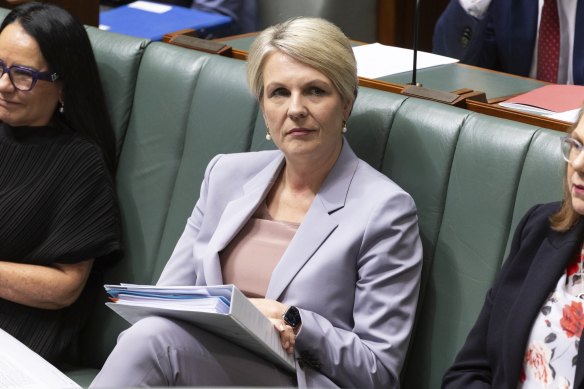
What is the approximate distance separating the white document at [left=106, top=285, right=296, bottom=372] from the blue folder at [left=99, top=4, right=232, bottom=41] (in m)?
1.67

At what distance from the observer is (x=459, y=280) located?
196 centimetres

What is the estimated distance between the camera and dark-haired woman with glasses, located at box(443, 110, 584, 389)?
1.64 metres

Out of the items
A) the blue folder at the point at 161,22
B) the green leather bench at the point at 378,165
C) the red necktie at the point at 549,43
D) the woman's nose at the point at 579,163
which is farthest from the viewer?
the blue folder at the point at 161,22

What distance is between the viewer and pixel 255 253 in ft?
6.66

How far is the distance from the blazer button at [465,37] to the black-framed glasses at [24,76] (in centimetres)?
111

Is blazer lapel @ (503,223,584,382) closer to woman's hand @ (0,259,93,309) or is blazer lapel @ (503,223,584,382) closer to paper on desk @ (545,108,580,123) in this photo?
paper on desk @ (545,108,580,123)

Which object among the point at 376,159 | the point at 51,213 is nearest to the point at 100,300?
the point at 51,213

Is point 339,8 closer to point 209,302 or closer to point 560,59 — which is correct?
point 560,59

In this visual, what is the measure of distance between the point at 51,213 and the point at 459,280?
88cm

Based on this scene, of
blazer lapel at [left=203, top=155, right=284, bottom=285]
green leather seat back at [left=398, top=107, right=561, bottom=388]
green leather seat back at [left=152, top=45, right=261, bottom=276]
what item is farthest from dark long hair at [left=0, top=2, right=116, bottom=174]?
green leather seat back at [left=398, top=107, right=561, bottom=388]

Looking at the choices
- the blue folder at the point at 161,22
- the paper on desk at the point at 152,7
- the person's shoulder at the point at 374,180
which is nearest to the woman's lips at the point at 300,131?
the person's shoulder at the point at 374,180

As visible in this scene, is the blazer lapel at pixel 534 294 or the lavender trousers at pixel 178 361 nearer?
the blazer lapel at pixel 534 294

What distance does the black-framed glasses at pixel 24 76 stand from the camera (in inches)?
91.8

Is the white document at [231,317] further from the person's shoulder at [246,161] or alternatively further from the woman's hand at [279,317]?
the person's shoulder at [246,161]
